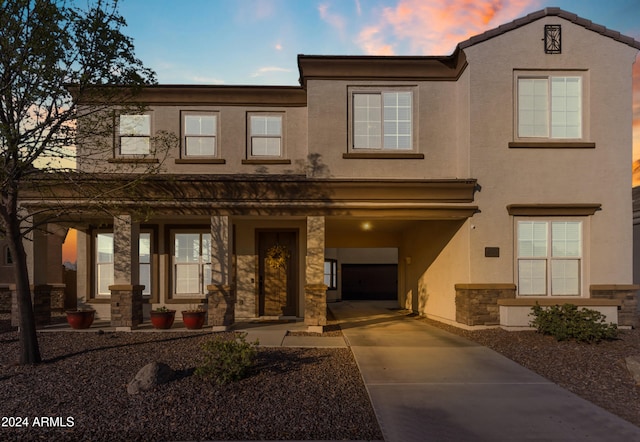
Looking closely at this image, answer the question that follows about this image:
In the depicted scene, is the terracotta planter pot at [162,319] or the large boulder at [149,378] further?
the terracotta planter pot at [162,319]

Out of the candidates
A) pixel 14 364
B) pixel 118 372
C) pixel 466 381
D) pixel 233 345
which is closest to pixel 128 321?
pixel 14 364

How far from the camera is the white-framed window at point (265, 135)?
45.7ft

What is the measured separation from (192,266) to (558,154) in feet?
36.0

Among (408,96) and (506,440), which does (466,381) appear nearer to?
(506,440)

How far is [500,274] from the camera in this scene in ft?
37.3

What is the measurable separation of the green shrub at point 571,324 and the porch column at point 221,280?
24.9 feet

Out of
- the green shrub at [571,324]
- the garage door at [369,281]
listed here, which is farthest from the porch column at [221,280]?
the garage door at [369,281]

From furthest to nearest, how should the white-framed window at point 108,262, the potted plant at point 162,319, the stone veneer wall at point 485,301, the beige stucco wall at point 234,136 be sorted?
1. the white-framed window at point 108,262
2. the beige stucco wall at point 234,136
3. the potted plant at point 162,319
4. the stone veneer wall at point 485,301

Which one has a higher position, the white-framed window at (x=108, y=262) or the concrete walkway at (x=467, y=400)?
the white-framed window at (x=108, y=262)

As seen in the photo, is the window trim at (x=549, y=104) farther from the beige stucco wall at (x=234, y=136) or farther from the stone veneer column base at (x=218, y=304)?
the stone veneer column base at (x=218, y=304)

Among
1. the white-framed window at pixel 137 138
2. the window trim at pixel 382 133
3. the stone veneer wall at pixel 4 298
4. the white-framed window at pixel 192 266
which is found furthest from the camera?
the stone veneer wall at pixel 4 298

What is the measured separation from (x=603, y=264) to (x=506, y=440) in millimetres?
8378

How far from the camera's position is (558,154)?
454 inches

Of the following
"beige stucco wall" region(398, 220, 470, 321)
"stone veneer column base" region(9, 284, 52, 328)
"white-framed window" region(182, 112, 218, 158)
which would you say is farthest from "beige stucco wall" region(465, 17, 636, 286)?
"stone veneer column base" region(9, 284, 52, 328)
